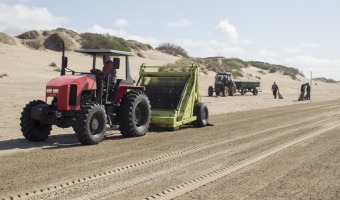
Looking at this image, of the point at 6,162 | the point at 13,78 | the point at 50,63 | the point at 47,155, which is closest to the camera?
the point at 6,162

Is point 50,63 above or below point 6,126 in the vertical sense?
above

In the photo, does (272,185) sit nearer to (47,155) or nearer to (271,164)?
(271,164)

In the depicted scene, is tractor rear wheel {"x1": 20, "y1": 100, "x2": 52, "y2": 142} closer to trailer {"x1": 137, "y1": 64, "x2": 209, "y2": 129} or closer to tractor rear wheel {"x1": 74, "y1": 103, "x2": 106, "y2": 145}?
tractor rear wheel {"x1": 74, "y1": 103, "x2": 106, "y2": 145}

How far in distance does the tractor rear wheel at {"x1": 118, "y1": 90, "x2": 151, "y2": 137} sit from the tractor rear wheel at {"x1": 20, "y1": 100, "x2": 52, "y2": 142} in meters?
1.65

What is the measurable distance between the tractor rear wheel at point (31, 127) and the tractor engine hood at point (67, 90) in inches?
19.8

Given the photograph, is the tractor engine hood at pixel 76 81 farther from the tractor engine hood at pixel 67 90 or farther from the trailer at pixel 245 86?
the trailer at pixel 245 86

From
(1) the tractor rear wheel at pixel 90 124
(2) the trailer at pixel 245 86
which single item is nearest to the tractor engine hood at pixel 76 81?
(1) the tractor rear wheel at pixel 90 124

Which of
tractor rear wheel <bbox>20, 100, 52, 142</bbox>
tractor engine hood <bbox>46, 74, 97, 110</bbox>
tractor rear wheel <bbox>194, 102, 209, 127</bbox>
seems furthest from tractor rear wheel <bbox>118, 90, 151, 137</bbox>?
tractor rear wheel <bbox>194, 102, 209, 127</bbox>

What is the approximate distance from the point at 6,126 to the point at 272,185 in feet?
25.2

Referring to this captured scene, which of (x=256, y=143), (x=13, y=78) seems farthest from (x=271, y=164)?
(x=13, y=78)

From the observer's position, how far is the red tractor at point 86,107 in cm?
819

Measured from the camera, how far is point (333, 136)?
33.3 feet

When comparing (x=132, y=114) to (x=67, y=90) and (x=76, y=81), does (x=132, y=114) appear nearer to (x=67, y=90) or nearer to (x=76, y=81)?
(x=76, y=81)

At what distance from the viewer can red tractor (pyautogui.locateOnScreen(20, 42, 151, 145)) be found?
8.19 metres
